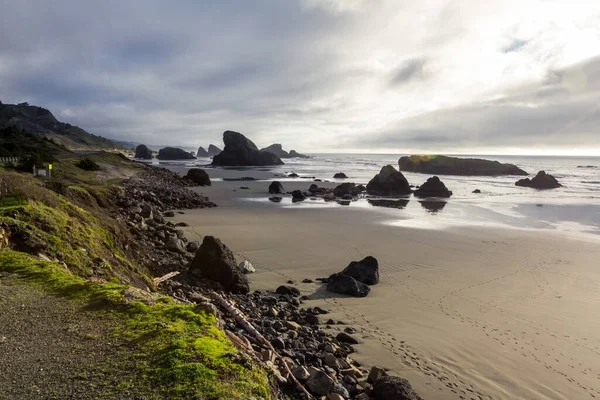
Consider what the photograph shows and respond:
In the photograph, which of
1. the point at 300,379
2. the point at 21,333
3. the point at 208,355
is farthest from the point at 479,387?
the point at 21,333

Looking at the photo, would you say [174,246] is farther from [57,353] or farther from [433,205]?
[433,205]

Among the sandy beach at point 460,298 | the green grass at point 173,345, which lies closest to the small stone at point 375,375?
the sandy beach at point 460,298

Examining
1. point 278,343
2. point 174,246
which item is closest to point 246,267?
point 174,246

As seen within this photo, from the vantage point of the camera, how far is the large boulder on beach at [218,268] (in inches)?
413

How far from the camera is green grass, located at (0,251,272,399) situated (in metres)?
3.61

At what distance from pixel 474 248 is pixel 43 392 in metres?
18.0

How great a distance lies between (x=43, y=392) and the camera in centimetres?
336

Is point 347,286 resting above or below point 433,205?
below

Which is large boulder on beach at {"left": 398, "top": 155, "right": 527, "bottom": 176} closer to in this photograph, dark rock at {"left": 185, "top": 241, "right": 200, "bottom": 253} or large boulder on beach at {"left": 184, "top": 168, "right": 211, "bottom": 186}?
large boulder on beach at {"left": 184, "top": 168, "right": 211, "bottom": 186}

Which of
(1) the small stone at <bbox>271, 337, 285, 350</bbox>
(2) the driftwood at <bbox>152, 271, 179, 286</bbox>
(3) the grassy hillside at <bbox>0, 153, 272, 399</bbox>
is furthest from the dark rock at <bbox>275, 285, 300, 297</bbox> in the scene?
(1) the small stone at <bbox>271, 337, 285, 350</bbox>

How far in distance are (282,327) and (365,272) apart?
5171 mm

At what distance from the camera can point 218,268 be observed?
10.6 m

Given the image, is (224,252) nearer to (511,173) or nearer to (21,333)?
(21,333)

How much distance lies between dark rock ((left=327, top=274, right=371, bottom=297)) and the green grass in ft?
20.2
